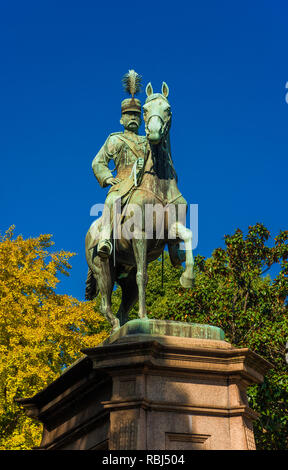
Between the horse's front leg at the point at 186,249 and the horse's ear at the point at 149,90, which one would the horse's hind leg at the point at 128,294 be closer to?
the horse's front leg at the point at 186,249

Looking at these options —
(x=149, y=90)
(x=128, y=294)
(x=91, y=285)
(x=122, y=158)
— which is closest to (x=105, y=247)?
(x=128, y=294)

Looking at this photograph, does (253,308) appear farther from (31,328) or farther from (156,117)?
(156,117)

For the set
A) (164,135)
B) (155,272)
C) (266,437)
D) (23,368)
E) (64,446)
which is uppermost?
(155,272)

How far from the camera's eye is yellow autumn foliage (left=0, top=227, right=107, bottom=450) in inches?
870

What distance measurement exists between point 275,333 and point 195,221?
10.7 m

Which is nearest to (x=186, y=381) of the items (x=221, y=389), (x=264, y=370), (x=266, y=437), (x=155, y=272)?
(x=221, y=389)

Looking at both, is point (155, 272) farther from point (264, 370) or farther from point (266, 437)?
point (264, 370)

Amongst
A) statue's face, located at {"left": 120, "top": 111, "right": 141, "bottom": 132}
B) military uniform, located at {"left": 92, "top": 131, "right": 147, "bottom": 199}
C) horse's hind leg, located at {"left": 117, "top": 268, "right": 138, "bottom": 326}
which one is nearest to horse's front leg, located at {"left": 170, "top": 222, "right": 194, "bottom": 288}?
horse's hind leg, located at {"left": 117, "top": 268, "right": 138, "bottom": 326}

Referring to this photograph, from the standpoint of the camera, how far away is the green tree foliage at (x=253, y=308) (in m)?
19.2

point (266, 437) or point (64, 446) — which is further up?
point (266, 437)

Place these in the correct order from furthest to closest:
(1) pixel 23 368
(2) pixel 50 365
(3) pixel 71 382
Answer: (2) pixel 50 365 → (1) pixel 23 368 → (3) pixel 71 382

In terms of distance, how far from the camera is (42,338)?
2342 cm

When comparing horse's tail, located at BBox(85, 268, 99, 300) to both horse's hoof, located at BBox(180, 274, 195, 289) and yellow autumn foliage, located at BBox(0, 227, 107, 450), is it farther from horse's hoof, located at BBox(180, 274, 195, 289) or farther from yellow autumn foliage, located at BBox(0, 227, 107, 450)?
yellow autumn foliage, located at BBox(0, 227, 107, 450)

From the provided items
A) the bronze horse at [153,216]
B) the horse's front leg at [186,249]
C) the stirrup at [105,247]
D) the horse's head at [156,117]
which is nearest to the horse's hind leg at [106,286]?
the bronze horse at [153,216]
